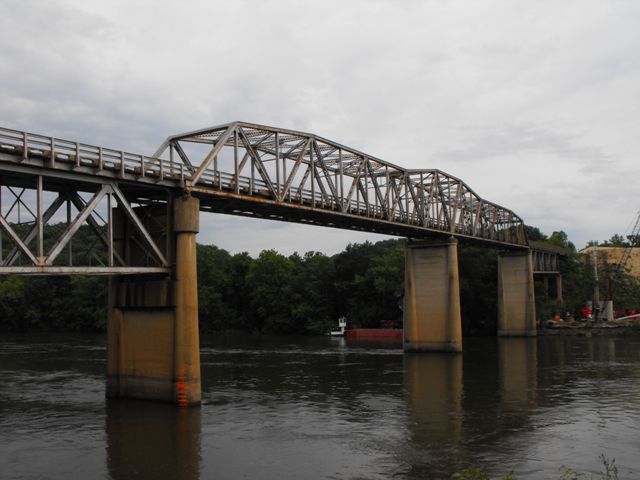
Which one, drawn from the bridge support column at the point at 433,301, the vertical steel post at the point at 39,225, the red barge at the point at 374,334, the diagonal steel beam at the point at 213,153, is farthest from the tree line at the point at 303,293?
the vertical steel post at the point at 39,225

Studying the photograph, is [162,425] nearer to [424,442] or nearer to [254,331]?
A: [424,442]

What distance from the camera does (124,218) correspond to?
1608 inches

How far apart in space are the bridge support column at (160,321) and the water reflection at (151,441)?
126 centimetres

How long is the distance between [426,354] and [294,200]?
2983cm

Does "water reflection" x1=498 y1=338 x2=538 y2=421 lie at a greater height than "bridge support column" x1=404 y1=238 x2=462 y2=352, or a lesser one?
lesser

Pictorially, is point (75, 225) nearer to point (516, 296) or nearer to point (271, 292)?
point (516, 296)

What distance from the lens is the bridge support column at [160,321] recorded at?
37438 millimetres

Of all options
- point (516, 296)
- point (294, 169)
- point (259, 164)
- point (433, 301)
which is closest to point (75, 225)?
point (259, 164)

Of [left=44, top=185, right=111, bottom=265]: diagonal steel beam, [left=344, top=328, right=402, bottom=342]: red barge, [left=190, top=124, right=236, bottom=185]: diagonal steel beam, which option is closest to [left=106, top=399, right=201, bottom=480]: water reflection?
[left=44, top=185, right=111, bottom=265]: diagonal steel beam

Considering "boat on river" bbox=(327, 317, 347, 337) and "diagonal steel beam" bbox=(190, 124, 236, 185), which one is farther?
"boat on river" bbox=(327, 317, 347, 337)

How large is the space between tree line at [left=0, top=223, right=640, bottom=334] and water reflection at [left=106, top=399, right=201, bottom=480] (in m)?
82.6

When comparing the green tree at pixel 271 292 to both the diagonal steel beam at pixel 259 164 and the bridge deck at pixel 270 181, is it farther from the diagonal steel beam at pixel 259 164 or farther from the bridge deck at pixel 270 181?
the diagonal steel beam at pixel 259 164

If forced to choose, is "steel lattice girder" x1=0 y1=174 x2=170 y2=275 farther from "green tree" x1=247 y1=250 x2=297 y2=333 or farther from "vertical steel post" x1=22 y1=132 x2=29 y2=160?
"green tree" x1=247 y1=250 x2=297 y2=333

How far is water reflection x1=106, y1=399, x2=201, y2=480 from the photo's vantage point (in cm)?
2533
